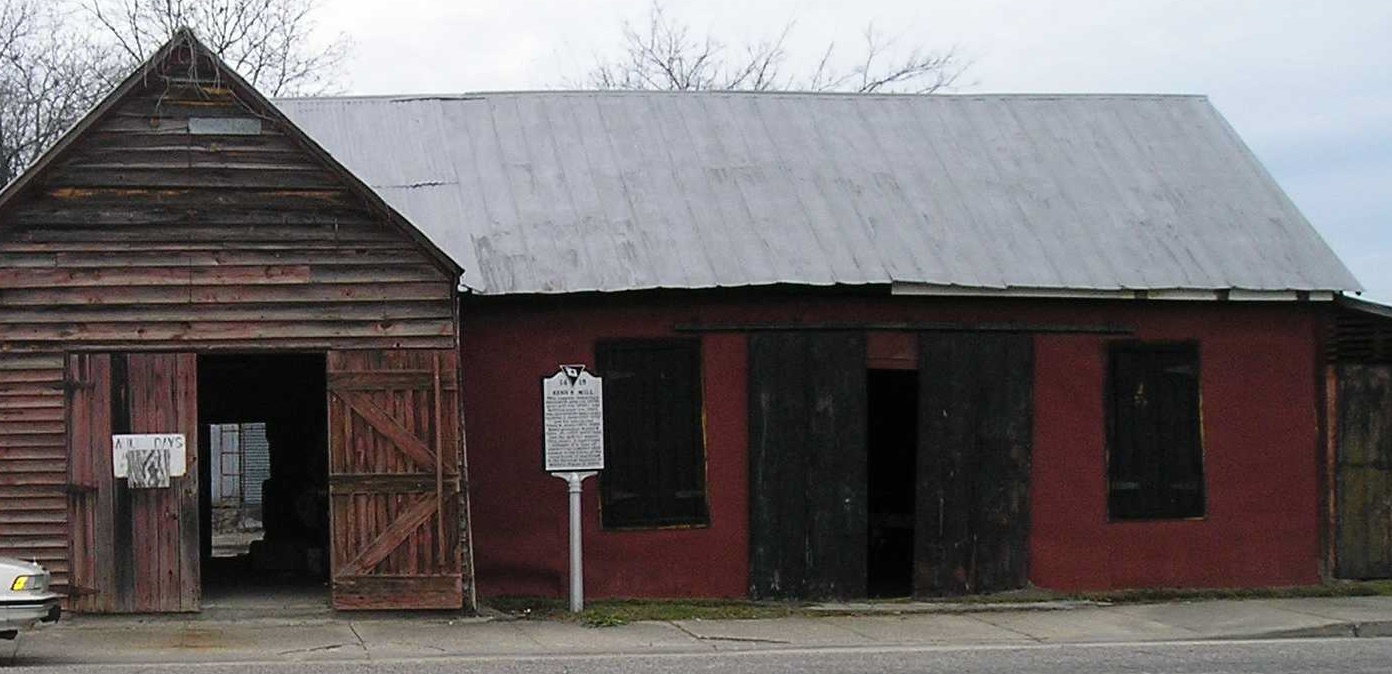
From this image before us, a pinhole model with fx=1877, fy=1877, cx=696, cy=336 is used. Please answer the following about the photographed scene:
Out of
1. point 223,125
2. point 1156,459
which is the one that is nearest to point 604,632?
point 223,125

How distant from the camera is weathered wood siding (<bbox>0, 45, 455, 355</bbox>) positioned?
15.8m

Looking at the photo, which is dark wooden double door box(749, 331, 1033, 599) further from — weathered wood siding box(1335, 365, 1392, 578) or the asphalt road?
the asphalt road

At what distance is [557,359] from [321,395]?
5.81 m

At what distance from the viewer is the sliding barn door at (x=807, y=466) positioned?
18.3m

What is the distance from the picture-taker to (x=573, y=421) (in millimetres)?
16766

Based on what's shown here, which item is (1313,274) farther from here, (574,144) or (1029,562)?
(574,144)

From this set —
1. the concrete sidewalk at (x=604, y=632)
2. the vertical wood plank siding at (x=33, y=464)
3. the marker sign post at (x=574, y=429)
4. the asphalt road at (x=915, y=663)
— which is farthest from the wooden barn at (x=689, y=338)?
the asphalt road at (x=915, y=663)

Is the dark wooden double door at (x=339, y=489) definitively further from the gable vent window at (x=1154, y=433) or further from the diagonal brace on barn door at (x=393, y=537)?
the gable vent window at (x=1154, y=433)

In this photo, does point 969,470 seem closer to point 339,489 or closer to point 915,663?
point 915,663

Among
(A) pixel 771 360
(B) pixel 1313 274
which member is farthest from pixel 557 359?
(B) pixel 1313 274

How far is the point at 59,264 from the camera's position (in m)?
15.9

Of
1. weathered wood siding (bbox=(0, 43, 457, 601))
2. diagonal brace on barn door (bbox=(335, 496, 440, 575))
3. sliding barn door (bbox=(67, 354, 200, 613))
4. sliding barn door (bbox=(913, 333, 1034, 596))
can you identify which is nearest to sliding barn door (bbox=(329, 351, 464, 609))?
diagonal brace on barn door (bbox=(335, 496, 440, 575))

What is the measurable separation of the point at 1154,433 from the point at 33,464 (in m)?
10.9

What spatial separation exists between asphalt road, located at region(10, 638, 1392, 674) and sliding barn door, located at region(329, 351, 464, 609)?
8.14 feet
